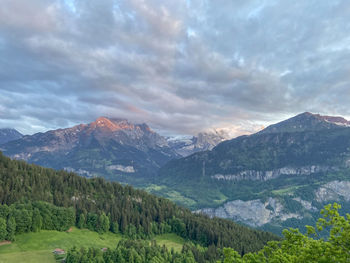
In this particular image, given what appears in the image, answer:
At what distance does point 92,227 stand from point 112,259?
57513 millimetres

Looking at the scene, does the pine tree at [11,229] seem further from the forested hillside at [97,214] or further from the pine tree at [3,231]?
the forested hillside at [97,214]

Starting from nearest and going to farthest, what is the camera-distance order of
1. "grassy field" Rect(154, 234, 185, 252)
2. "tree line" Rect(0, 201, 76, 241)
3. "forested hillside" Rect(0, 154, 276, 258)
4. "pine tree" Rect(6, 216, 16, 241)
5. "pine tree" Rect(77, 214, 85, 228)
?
"pine tree" Rect(6, 216, 16, 241)
"tree line" Rect(0, 201, 76, 241)
"pine tree" Rect(77, 214, 85, 228)
"forested hillside" Rect(0, 154, 276, 258)
"grassy field" Rect(154, 234, 185, 252)

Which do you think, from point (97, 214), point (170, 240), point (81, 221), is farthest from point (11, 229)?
point (170, 240)

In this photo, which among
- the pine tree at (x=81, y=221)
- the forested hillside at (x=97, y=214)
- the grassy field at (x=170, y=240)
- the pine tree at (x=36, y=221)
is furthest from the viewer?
the grassy field at (x=170, y=240)

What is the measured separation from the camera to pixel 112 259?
4560 inches

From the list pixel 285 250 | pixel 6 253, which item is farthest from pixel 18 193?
pixel 285 250

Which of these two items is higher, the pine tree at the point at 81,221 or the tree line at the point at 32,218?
the tree line at the point at 32,218

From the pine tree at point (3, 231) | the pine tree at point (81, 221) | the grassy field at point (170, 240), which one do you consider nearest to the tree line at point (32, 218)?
the pine tree at point (3, 231)

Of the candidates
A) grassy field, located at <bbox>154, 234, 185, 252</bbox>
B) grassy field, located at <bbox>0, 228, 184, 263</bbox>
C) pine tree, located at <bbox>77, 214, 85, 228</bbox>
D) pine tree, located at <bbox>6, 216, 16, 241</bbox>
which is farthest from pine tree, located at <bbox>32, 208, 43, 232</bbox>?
grassy field, located at <bbox>154, 234, 185, 252</bbox>

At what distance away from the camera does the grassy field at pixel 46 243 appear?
357 feet

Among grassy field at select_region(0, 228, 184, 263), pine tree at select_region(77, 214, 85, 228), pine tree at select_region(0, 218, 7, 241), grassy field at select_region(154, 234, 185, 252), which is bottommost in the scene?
grassy field at select_region(154, 234, 185, 252)

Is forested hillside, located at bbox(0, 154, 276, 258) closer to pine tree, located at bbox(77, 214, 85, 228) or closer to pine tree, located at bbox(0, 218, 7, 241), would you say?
pine tree, located at bbox(77, 214, 85, 228)

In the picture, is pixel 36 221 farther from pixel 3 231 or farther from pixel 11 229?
pixel 3 231

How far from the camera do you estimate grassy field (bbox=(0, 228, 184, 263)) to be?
109m
